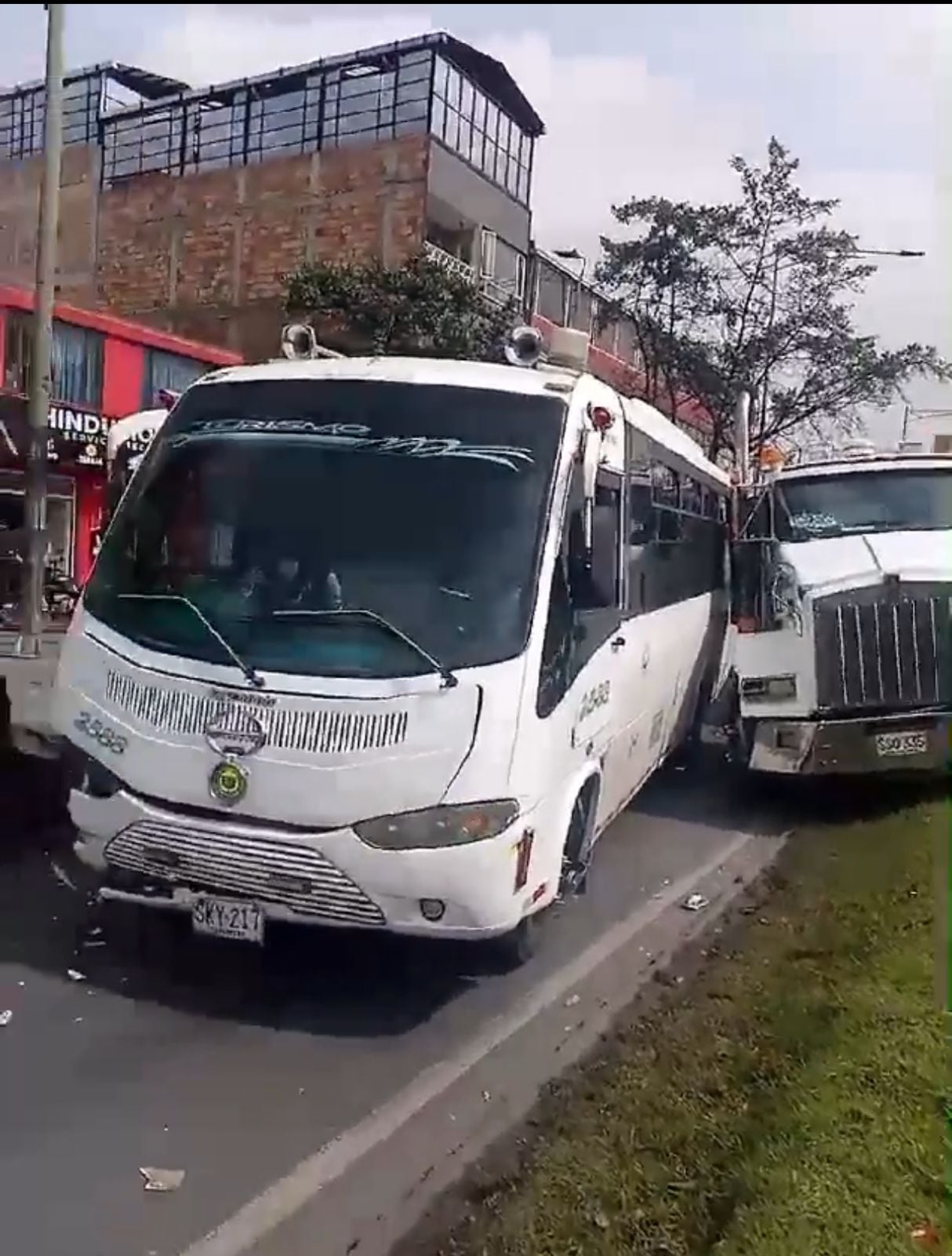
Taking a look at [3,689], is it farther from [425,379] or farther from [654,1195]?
[654,1195]

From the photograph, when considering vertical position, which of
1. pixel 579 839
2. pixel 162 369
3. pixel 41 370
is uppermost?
pixel 162 369

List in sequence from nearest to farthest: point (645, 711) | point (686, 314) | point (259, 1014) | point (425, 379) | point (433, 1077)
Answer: point (433, 1077)
point (259, 1014)
point (425, 379)
point (645, 711)
point (686, 314)

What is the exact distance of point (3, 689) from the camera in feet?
27.3

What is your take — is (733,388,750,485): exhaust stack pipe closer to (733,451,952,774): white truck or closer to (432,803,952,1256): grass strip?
(733,451,952,774): white truck

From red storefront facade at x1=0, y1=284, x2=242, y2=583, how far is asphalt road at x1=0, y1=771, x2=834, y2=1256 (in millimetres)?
1687

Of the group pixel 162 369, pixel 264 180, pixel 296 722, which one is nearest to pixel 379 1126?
pixel 296 722

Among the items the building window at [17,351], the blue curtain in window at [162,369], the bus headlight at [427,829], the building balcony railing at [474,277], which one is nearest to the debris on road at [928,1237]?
the bus headlight at [427,829]

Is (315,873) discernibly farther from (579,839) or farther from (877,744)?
(877,744)

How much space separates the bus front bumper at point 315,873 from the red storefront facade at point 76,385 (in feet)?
4.80

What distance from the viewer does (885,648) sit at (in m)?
9.11

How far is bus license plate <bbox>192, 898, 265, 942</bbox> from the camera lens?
5.15m

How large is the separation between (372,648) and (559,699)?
0.85 metres

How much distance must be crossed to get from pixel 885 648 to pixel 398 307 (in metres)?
5.38

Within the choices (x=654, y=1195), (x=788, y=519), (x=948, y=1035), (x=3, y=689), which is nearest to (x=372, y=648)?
(x=654, y=1195)
